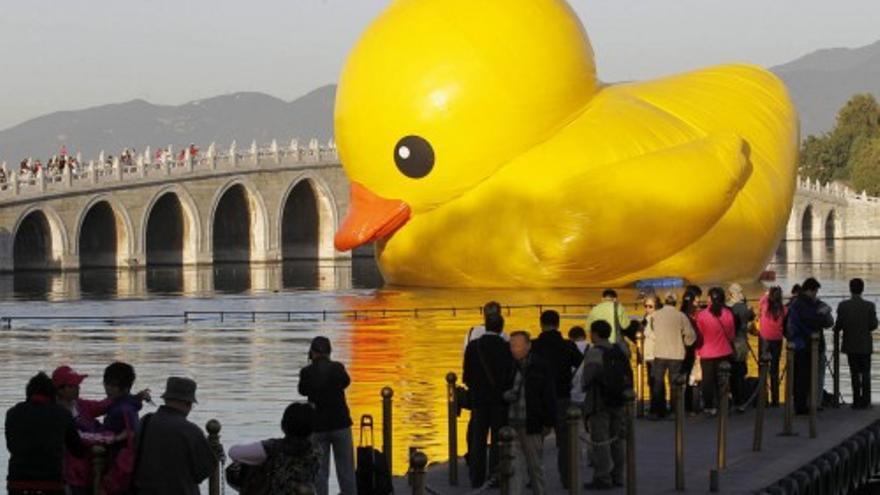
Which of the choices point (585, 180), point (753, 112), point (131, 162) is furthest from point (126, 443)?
point (131, 162)

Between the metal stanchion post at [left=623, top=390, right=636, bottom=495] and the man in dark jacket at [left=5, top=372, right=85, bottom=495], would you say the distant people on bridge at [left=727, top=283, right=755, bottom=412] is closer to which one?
the metal stanchion post at [left=623, top=390, right=636, bottom=495]

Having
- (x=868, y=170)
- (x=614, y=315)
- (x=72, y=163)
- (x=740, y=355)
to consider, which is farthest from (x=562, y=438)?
(x=868, y=170)

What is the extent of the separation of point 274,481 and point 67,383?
2002 millimetres

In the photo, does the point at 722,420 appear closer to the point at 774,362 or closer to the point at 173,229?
the point at 774,362

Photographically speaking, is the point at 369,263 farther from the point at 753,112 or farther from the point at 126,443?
→ the point at 126,443

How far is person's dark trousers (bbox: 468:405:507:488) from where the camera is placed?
16641mm

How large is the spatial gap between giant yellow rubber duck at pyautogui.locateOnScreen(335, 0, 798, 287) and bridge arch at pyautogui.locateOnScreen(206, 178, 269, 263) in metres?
43.0

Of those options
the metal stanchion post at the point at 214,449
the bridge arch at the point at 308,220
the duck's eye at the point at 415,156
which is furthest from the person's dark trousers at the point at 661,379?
the bridge arch at the point at 308,220

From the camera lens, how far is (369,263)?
8325 centimetres

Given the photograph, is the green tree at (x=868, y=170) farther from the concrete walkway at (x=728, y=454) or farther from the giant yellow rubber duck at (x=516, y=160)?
the concrete walkway at (x=728, y=454)

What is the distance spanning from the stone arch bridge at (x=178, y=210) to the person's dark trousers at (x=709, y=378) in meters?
51.2

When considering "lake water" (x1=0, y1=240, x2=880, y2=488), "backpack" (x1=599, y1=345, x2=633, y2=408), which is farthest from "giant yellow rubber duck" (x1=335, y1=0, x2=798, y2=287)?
"backpack" (x1=599, y1=345, x2=633, y2=408)

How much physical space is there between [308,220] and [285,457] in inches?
3274

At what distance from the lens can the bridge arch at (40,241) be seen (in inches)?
2923
